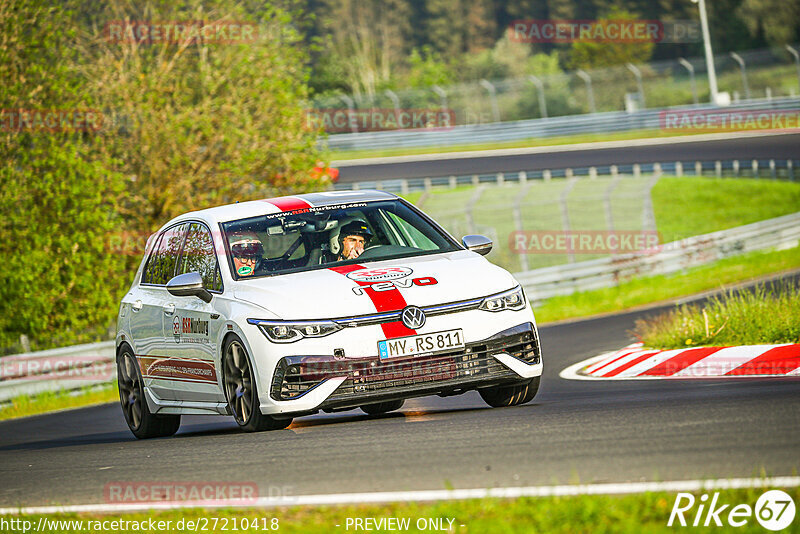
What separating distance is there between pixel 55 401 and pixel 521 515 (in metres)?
13.3

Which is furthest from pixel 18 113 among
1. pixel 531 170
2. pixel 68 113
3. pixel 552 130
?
pixel 552 130

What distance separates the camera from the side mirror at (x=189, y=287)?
8602 millimetres

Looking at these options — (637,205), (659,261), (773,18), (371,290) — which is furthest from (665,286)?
(773,18)

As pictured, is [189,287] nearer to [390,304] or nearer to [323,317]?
[323,317]

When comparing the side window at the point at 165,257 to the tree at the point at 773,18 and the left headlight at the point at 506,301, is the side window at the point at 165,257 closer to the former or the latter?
the left headlight at the point at 506,301

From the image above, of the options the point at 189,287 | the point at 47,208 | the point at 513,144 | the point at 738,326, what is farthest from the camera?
the point at 513,144

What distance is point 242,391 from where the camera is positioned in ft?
26.9

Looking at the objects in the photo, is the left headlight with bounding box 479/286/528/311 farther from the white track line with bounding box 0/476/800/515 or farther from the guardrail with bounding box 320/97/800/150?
the guardrail with bounding box 320/97/800/150

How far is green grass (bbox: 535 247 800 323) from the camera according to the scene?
2197 centimetres

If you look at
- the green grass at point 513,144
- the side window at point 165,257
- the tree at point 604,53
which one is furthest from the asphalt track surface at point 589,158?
the tree at point 604,53

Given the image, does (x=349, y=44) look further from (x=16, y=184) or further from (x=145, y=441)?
(x=145, y=441)

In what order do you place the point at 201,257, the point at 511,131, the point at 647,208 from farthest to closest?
the point at 511,131 → the point at 647,208 → the point at 201,257

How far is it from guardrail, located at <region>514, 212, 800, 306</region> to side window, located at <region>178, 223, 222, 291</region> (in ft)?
44.1

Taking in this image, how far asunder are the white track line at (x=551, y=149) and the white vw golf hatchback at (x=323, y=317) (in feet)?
114
